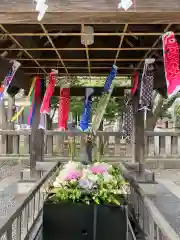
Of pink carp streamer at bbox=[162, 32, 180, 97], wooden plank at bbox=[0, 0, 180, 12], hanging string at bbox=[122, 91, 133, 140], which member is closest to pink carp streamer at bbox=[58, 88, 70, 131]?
hanging string at bbox=[122, 91, 133, 140]

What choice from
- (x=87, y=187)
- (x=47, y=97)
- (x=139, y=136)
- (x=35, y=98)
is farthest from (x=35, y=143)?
(x=87, y=187)

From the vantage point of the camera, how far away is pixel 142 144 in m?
7.64

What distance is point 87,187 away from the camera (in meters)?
3.68

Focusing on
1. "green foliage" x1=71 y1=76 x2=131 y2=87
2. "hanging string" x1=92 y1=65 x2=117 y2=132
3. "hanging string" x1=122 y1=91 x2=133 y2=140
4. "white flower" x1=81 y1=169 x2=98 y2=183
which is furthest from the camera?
"green foliage" x1=71 y1=76 x2=131 y2=87

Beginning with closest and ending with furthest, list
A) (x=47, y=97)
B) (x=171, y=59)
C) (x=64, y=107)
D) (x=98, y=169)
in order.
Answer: (x=171, y=59), (x=98, y=169), (x=47, y=97), (x=64, y=107)

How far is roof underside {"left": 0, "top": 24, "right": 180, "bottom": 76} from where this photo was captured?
4.06 meters

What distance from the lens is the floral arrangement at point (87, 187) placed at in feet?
11.9

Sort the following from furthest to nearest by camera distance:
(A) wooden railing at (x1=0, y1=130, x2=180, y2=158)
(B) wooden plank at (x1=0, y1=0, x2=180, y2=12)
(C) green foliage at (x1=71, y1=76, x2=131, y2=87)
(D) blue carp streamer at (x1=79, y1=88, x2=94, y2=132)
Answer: (A) wooden railing at (x1=0, y1=130, x2=180, y2=158)
(C) green foliage at (x1=71, y1=76, x2=131, y2=87)
(D) blue carp streamer at (x1=79, y1=88, x2=94, y2=132)
(B) wooden plank at (x1=0, y1=0, x2=180, y2=12)

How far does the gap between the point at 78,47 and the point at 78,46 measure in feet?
0.22

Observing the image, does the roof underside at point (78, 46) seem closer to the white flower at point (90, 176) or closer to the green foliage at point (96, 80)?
the green foliage at point (96, 80)

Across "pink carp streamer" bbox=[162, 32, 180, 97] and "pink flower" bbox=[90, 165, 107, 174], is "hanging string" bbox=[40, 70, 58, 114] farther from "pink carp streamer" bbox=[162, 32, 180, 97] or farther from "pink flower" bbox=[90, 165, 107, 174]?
"pink carp streamer" bbox=[162, 32, 180, 97]

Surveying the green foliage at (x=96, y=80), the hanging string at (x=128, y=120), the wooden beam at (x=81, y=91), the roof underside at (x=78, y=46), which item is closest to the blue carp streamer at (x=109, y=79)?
the roof underside at (x=78, y=46)

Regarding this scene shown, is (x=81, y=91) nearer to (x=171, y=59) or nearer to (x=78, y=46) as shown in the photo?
(x=78, y=46)

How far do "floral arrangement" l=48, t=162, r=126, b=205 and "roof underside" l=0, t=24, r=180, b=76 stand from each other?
1.55 m
